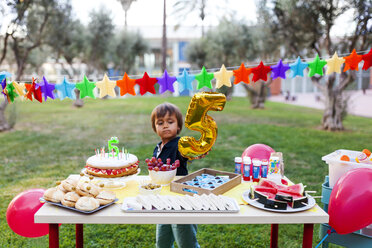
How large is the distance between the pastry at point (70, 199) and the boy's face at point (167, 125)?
101 centimetres

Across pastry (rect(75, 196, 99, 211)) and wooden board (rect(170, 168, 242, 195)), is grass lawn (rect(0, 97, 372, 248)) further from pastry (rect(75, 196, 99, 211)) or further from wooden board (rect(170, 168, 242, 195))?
pastry (rect(75, 196, 99, 211))

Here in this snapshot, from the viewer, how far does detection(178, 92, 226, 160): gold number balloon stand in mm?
2615

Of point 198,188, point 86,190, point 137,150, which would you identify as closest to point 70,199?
point 86,190

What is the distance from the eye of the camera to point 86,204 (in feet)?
6.95

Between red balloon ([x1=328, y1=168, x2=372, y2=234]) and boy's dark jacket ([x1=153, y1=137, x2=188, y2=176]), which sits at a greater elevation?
boy's dark jacket ([x1=153, y1=137, x2=188, y2=176])

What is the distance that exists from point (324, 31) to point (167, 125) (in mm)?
10070

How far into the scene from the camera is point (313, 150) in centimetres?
896

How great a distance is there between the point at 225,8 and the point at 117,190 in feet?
59.3

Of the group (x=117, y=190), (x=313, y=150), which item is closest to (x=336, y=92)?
(x=313, y=150)

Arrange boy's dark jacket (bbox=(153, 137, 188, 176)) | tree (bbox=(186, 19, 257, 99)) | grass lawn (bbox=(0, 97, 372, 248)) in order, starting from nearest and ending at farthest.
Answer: boy's dark jacket (bbox=(153, 137, 188, 176)) < grass lawn (bbox=(0, 97, 372, 248)) < tree (bbox=(186, 19, 257, 99))

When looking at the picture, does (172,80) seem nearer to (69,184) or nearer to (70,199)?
(69,184)

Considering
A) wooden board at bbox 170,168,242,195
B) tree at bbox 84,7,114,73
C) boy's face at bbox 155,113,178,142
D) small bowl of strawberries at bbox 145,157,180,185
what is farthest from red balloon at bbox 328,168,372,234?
tree at bbox 84,7,114,73

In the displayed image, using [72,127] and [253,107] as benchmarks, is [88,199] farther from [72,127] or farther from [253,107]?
[253,107]

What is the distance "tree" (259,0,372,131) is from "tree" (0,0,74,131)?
332 inches
